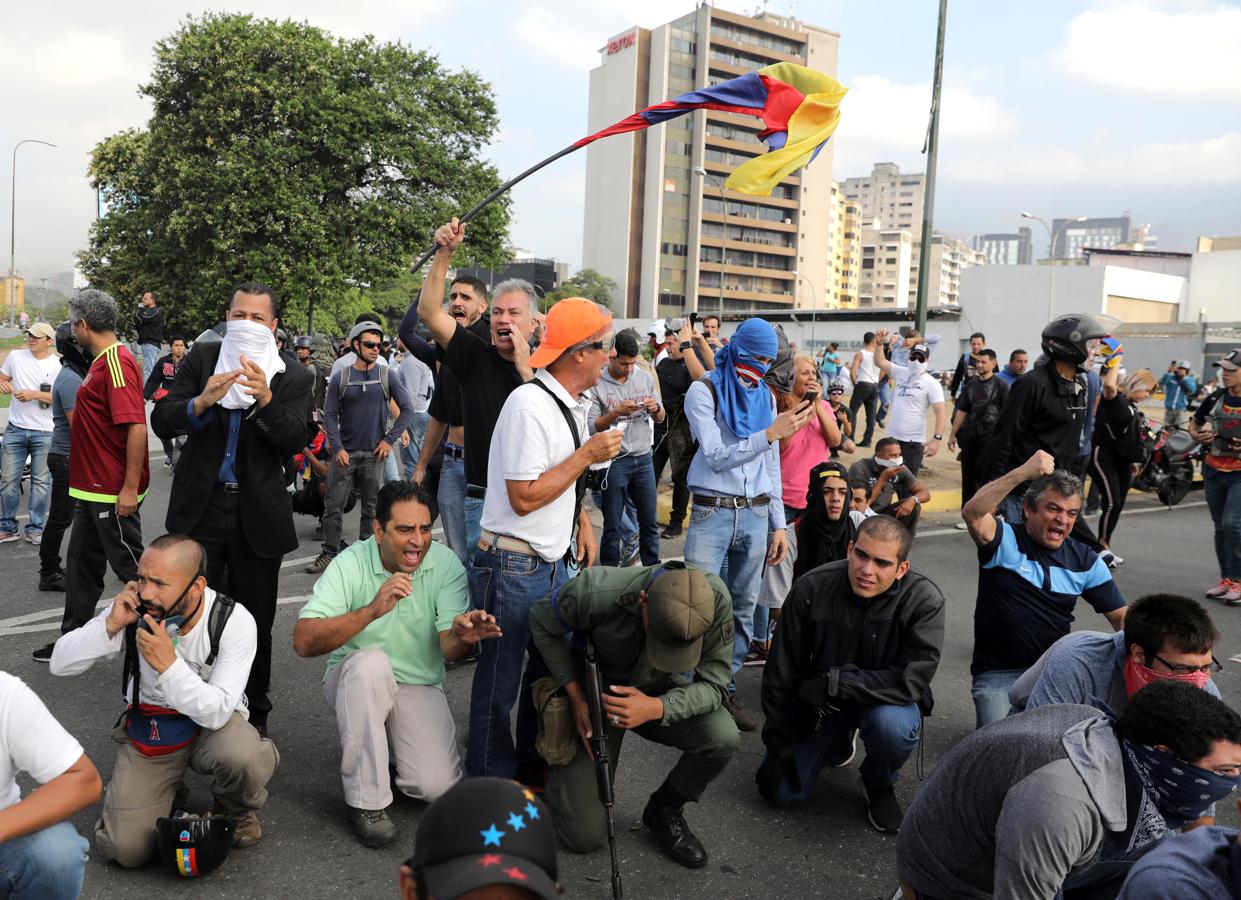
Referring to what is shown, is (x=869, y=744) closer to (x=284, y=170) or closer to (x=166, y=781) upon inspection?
(x=166, y=781)

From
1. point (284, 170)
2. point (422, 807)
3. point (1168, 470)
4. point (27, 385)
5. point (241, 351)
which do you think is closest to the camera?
point (422, 807)

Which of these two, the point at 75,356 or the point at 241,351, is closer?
the point at 241,351

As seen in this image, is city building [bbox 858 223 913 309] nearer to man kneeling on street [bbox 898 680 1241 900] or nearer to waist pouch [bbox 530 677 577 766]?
waist pouch [bbox 530 677 577 766]

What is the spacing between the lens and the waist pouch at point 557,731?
137 inches

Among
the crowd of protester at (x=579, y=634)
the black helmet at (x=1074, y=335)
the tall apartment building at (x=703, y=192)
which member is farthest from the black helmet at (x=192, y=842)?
the tall apartment building at (x=703, y=192)

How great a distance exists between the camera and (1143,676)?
2.92m

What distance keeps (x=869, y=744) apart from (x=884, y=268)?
163 meters

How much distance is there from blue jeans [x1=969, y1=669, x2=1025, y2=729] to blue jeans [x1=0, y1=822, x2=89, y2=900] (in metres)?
3.46

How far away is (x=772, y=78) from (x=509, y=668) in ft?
12.7

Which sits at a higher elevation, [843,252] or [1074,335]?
[843,252]

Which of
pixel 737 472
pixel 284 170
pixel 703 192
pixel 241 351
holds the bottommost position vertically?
pixel 737 472

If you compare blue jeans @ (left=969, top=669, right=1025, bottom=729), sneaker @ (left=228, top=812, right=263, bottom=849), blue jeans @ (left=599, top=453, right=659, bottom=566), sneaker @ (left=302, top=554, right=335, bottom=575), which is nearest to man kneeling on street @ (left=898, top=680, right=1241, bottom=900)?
blue jeans @ (left=969, top=669, right=1025, bottom=729)

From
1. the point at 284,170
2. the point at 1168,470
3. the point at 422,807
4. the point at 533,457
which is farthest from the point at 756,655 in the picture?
the point at 284,170

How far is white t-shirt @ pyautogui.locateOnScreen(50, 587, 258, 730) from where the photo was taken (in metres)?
3.15
